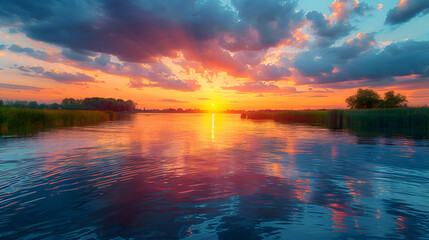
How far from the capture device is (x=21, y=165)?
1088 centimetres

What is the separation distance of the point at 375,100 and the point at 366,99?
4.19 m

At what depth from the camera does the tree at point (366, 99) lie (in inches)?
4220

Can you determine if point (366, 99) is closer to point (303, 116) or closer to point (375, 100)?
point (375, 100)

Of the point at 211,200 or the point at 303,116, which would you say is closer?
the point at 211,200

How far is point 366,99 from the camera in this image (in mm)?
107812

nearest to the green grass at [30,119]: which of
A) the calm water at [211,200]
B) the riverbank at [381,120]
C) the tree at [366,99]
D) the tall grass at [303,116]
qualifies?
the calm water at [211,200]

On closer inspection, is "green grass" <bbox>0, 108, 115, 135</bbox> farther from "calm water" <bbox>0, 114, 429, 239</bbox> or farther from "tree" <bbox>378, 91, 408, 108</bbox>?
"tree" <bbox>378, 91, 408, 108</bbox>

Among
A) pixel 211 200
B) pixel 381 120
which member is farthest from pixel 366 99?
pixel 211 200

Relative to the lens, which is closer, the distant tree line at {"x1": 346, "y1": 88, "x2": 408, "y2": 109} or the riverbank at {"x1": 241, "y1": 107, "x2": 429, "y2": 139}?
the riverbank at {"x1": 241, "y1": 107, "x2": 429, "y2": 139}

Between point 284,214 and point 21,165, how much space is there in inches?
499

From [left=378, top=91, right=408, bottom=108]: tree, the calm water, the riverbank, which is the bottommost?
the calm water

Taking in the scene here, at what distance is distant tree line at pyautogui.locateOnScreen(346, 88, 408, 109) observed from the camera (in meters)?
103

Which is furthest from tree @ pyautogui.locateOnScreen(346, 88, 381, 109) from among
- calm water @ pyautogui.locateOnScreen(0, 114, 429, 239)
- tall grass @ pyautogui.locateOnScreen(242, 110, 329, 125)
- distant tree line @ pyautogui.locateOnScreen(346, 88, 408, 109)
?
calm water @ pyautogui.locateOnScreen(0, 114, 429, 239)

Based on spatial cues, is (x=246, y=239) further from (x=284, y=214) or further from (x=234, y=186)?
(x=234, y=186)
